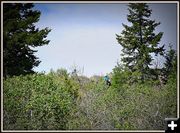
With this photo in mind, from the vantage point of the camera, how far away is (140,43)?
26.3 ft

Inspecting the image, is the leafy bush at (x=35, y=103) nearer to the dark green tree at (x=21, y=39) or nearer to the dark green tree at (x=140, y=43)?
the dark green tree at (x=21, y=39)

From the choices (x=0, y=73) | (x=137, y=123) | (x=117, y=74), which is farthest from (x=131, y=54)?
(x=0, y=73)

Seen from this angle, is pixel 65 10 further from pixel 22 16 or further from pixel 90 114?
pixel 90 114

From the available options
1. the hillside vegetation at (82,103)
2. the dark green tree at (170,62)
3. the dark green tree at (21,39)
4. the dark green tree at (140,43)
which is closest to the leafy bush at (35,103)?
the hillside vegetation at (82,103)

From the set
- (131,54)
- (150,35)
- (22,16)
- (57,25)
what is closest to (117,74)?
(131,54)

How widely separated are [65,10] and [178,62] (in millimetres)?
2241

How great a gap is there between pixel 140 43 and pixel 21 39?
85.8 inches

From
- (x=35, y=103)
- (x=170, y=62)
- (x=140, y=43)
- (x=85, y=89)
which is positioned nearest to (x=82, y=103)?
(x=85, y=89)

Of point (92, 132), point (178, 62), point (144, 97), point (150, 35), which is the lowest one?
point (92, 132)

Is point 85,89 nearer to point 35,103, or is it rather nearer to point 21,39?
point 35,103

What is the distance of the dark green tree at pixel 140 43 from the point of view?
7.92 metres

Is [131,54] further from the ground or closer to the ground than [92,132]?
further from the ground

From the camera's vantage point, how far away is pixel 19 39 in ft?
26.0

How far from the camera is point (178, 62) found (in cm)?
779
